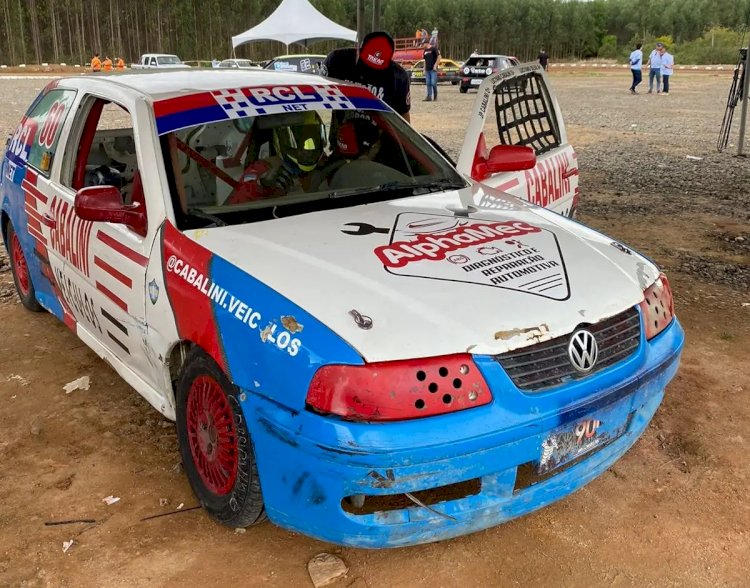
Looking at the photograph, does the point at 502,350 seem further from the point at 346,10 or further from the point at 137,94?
the point at 346,10

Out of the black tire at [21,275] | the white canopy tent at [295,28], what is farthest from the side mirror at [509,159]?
the white canopy tent at [295,28]

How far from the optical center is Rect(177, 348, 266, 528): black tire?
90.6 inches

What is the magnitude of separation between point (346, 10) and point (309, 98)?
6526cm

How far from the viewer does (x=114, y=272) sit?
118 inches

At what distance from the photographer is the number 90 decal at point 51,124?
150 inches

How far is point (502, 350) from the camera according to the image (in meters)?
2.12

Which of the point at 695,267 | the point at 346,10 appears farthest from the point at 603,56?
the point at 695,267

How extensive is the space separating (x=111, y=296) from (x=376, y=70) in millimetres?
3633

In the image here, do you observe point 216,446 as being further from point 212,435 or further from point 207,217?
point 207,217

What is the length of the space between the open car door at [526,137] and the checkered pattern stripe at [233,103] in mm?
1267

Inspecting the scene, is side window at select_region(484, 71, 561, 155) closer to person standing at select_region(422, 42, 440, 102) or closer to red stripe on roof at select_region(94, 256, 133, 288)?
red stripe on roof at select_region(94, 256, 133, 288)

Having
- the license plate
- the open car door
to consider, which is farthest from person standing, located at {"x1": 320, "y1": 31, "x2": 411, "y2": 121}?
the license plate

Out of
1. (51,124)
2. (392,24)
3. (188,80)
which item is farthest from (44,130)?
(392,24)

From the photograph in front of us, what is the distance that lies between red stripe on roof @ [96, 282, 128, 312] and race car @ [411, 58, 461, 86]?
29803mm
